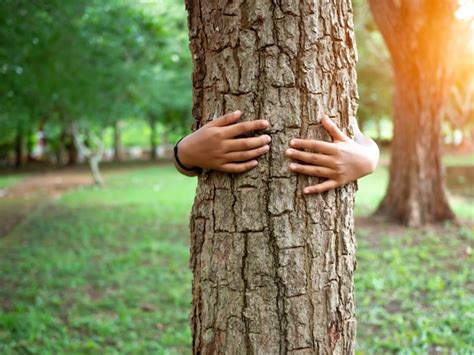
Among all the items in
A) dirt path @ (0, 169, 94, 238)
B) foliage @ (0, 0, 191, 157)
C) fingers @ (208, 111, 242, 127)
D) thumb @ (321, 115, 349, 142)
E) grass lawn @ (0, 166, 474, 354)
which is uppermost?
foliage @ (0, 0, 191, 157)

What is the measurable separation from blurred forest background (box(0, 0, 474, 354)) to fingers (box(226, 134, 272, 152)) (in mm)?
2546

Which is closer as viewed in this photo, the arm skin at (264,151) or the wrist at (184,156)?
the arm skin at (264,151)

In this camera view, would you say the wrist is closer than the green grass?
Yes

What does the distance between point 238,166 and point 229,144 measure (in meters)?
0.08

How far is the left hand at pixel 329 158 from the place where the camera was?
1.80 metres

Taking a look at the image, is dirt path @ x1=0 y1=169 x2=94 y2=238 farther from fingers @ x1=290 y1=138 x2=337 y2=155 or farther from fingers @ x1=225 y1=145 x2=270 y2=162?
fingers @ x1=290 y1=138 x2=337 y2=155

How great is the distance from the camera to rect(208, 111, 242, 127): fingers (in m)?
1.80

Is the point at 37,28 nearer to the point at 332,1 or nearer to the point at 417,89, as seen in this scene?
the point at 417,89

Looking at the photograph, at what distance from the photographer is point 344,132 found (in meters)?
1.91

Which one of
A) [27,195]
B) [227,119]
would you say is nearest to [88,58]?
[27,195]

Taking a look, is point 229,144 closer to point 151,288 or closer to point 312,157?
point 312,157

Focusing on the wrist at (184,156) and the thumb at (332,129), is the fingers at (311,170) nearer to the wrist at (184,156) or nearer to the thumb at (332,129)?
the thumb at (332,129)

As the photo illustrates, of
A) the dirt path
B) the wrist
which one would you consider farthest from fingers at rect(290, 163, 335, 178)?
the dirt path

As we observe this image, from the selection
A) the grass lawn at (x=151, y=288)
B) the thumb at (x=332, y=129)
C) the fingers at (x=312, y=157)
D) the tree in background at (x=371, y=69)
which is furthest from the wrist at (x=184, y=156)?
the tree in background at (x=371, y=69)
